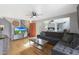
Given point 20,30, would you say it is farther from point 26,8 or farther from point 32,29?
point 26,8

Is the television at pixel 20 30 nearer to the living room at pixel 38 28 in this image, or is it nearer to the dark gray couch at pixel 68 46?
the living room at pixel 38 28

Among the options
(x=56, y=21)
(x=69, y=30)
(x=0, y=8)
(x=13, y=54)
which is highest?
(x=0, y=8)

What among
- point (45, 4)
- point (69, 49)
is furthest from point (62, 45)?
point (45, 4)

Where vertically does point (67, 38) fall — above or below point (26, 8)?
below

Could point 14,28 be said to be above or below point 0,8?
below

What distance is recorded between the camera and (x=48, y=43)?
1.42 meters

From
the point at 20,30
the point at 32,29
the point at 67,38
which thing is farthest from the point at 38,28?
the point at 67,38

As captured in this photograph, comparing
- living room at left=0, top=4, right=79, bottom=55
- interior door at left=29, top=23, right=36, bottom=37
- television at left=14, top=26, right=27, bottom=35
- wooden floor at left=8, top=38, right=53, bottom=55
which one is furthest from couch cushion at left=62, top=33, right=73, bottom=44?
television at left=14, top=26, right=27, bottom=35

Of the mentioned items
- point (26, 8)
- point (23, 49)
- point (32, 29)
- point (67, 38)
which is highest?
point (26, 8)

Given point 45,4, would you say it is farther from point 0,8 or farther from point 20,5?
point 0,8

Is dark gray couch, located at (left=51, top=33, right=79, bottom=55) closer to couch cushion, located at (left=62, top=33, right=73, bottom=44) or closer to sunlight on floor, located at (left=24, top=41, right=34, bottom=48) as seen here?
couch cushion, located at (left=62, top=33, right=73, bottom=44)
